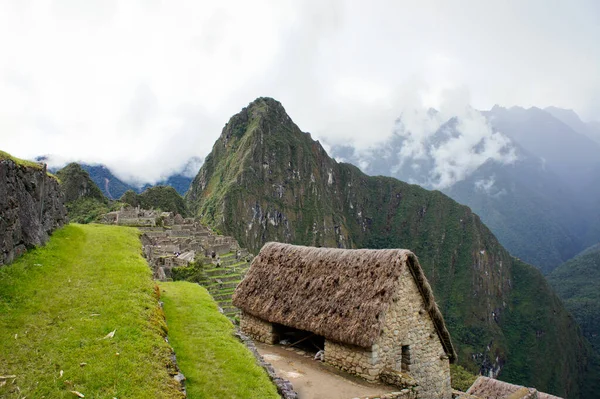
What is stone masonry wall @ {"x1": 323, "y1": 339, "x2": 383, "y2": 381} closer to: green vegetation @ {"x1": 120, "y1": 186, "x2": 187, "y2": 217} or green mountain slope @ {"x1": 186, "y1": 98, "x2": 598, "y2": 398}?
A: green vegetation @ {"x1": 120, "y1": 186, "x2": 187, "y2": 217}

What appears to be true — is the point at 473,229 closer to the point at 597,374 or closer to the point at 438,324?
the point at 597,374

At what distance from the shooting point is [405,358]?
9.13 m

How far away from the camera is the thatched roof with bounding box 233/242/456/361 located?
28.7 feet

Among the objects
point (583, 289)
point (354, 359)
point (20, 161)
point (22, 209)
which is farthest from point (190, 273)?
point (583, 289)

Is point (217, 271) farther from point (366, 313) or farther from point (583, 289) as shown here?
point (583, 289)

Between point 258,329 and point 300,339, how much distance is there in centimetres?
134

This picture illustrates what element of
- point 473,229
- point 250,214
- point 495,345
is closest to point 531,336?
point 495,345

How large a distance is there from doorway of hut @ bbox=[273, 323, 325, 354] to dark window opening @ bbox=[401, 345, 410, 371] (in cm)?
217

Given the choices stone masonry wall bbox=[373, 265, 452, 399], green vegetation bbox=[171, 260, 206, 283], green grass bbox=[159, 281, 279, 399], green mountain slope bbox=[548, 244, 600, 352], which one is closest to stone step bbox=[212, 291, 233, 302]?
green vegetation bbox=[171, 260, 206, 283]

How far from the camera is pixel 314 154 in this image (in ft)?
609

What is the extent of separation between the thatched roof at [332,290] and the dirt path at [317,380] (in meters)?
0.81

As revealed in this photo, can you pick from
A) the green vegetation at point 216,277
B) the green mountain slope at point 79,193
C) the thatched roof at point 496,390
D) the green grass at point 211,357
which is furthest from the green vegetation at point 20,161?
the green mountain slope at point 79,193

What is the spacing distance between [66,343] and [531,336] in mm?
167448

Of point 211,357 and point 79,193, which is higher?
point 79,193
